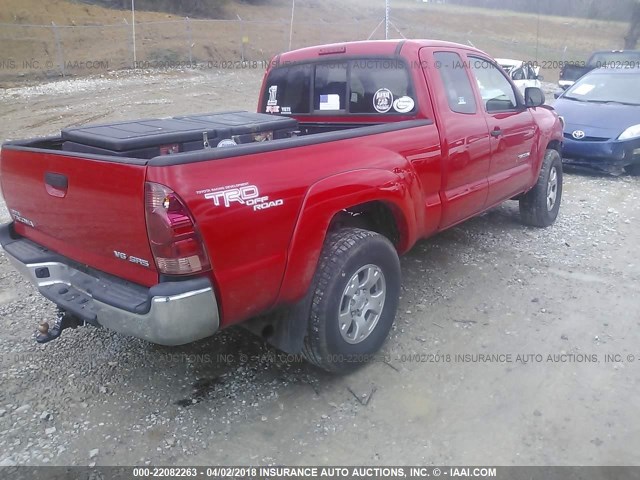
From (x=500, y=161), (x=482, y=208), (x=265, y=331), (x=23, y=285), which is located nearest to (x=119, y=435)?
(x=265, y=331)

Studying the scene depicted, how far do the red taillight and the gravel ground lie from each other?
3.33 feet

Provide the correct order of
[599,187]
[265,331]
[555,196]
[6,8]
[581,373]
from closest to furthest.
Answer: [265,331] → [581,373] → [555,196] → [599,187] → [6,8]

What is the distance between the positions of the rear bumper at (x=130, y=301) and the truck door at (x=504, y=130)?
2950mm

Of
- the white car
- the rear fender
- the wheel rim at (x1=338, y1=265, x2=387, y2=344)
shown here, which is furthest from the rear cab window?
the white car

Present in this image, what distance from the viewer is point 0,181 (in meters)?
3.30

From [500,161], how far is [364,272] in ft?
6.78

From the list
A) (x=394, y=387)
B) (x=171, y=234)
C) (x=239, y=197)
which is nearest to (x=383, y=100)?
(x=239, y=197)

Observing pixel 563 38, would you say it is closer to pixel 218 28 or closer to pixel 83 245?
pixel 218 28

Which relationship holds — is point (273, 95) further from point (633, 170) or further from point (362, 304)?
point (633, 170)

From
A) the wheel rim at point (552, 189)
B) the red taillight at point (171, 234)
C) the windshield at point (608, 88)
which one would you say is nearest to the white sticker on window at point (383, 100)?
the red taillight at point (171, 234)

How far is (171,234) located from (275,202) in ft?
1.74

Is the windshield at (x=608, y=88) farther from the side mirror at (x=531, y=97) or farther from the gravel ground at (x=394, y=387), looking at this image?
the gravel ground at (x=394, y=387)

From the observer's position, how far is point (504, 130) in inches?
179

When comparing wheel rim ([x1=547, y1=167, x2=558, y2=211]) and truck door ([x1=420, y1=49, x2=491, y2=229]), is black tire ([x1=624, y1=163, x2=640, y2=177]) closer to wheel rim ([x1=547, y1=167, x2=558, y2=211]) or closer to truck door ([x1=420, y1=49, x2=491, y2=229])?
wheel rim ([x1=547, y1=167, x2=558, y2=211])
